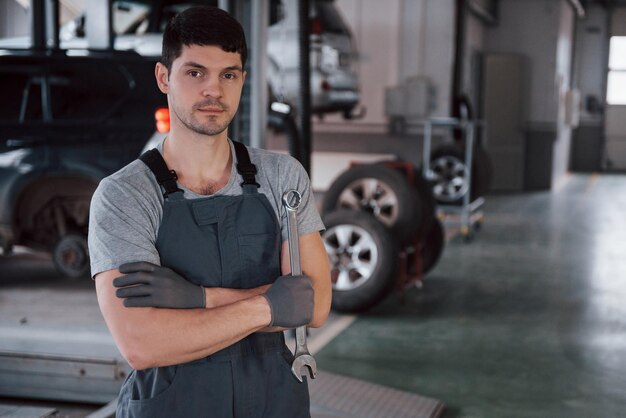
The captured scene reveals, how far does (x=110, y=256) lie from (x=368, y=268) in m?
3.62

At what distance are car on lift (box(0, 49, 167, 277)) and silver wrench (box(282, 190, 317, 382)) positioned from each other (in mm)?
3627

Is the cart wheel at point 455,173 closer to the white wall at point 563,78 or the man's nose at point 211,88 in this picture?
the white wall at point 563,78

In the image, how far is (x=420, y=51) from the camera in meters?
12.8

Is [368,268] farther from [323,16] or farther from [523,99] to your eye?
[523,99]

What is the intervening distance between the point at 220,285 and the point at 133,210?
0.27 meters

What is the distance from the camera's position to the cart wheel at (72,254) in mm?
5641

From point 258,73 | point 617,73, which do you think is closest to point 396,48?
point 258,73

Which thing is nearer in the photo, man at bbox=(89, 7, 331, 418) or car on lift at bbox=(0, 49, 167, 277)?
man at bbox=(89, 7, 331, 418)

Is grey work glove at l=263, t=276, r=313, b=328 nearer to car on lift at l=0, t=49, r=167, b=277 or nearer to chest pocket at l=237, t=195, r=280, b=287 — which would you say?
chest pocket at l=237, t=195, r=280, b=287

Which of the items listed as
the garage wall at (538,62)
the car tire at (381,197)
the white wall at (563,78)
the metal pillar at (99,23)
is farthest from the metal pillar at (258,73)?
the white wall at (563,78)

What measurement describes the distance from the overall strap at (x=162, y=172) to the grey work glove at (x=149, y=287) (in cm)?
19

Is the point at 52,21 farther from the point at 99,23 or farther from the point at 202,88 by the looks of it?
the point at 202,88

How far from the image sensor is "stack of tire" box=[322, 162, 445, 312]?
517 centimetres

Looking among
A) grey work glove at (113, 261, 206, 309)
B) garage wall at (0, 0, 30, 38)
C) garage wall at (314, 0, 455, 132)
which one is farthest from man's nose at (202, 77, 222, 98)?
garage wall at (314, 0, 455, 132)
